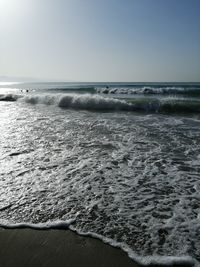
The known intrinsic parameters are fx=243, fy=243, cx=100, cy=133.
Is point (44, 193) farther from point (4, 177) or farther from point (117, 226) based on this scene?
point (117, 226)

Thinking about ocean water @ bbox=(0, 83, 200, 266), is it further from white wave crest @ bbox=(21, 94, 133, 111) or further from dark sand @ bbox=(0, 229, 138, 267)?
white wave crest @ bbox=(21, 94, 133, 111)

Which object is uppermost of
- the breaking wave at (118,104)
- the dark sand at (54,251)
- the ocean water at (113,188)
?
the breaking wave at (118,104)

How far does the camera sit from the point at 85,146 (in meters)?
7.22

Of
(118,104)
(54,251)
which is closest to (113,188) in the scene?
(54,251)

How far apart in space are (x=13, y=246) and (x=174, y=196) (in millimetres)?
2627

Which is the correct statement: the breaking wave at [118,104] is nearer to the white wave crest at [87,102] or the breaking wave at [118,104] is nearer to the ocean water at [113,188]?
the white wave crest at [87,102]

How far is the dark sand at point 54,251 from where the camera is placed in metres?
2.69

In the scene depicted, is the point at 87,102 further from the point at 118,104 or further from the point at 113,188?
the point at 113,188

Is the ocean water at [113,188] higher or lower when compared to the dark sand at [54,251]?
higher

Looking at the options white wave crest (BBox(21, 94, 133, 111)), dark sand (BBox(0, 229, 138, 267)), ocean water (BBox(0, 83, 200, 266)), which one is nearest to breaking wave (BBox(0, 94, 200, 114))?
white wave crest (BBox(21, 94, 133, 111))

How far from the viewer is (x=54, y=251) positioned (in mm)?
2863

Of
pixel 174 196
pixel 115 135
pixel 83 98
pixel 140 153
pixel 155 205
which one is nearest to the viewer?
pixel 155 205

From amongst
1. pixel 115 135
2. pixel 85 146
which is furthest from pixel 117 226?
pixel 115 135

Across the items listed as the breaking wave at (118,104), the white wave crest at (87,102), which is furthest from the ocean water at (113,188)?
the white wave crest at (87,102)
